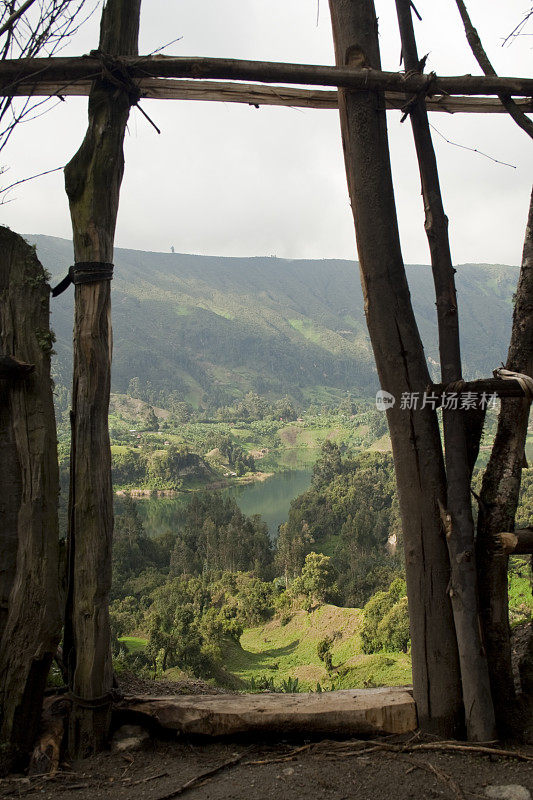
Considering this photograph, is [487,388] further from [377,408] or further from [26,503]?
[26,503]

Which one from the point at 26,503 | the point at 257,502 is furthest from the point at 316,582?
the point at 257,502

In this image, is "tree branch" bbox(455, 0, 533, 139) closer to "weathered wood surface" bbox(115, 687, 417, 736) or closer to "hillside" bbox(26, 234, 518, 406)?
"weathered wood surface" bbox(115, 687, 417, 736)

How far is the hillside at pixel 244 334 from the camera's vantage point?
5098 inches

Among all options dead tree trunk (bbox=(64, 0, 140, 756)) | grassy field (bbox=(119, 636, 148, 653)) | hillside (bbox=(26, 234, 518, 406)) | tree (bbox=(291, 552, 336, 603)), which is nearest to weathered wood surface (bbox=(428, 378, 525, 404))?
dead tree trunk (bbox=(64, 0, 140, 756))

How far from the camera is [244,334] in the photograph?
525ft

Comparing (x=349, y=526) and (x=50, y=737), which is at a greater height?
(x=50, y=737)

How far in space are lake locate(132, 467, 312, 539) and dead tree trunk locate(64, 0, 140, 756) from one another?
143ft

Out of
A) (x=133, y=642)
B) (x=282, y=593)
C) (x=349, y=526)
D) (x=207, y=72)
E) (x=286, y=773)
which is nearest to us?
(x=286, y=773)

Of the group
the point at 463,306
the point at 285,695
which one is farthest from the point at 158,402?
the point at 285,695

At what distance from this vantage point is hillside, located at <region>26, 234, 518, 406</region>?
12950cm

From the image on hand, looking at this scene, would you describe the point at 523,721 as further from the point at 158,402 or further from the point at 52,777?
the point at 158,402

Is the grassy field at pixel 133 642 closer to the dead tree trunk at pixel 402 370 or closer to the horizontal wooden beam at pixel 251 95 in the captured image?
the dead tree trunk at pixel 402 370

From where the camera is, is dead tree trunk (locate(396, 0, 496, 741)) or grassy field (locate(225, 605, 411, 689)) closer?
dead tree trunk (locate(396, 0, 496, 741))

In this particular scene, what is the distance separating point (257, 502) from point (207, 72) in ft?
186
